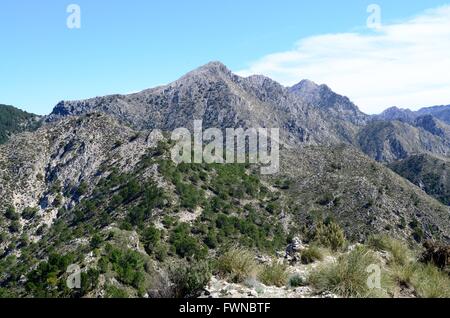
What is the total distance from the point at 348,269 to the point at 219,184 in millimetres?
67293

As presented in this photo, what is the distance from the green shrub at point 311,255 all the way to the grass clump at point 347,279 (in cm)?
434

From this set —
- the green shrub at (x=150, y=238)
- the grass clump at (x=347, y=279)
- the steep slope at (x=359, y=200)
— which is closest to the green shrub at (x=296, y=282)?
the grass clump at (x=347, y=279)

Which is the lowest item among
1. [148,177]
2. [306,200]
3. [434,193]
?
[434,193]

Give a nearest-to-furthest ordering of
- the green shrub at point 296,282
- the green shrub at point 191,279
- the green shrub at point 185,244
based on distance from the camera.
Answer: the green shrub at point 191,279, the green shrub at point 296,282, the green shrub at point 185,244

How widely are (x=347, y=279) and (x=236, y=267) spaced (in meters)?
3.50

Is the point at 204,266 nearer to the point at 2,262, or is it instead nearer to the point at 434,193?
the point at 2,262

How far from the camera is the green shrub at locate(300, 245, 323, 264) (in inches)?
658

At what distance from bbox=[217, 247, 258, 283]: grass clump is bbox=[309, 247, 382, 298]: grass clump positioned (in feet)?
6.82

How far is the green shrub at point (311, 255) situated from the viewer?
16703mm

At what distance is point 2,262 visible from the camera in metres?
67.3

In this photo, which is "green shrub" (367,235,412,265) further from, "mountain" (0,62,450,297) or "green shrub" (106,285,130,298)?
"mountain" (0,62,450,297)

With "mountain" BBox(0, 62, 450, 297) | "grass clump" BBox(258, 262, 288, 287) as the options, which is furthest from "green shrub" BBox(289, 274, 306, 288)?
"mountain" BBox(0, 62, 450, 297)

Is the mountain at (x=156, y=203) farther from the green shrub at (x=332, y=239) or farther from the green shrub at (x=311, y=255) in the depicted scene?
the green shrub at (x=311, y=255)
